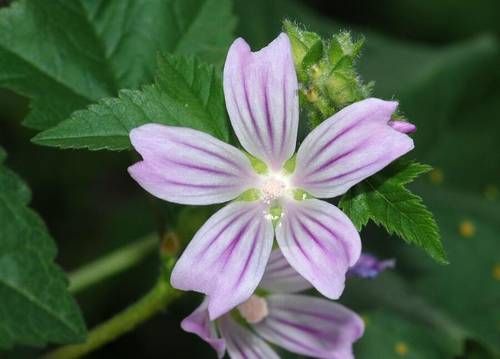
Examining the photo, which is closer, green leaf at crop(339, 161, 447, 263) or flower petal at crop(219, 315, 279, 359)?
green leaf at crop(339, 161, 447, 263)

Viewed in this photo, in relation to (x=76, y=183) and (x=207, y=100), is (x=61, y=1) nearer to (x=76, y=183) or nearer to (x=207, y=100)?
(x=207, y=100)

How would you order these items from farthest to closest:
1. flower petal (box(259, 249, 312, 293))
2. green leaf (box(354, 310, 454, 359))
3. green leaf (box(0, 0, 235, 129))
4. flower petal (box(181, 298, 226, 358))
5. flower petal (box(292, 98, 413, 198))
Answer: green leaf (box(354, 310, 454, 359)) < green leaf (box(0, 0, 235, 129)) < flower petal (box(259, 249, 312, 293)) < flower petal (box(181, 298, 226, 358)) < flower petal (box(292, 98, 413, 198))

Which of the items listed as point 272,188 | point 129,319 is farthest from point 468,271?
point 272,188

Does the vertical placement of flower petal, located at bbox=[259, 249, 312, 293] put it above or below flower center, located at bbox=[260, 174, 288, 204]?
below

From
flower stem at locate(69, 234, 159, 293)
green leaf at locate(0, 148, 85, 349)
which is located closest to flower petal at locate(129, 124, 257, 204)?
green leaf at locate(0, 148, 85, 349)

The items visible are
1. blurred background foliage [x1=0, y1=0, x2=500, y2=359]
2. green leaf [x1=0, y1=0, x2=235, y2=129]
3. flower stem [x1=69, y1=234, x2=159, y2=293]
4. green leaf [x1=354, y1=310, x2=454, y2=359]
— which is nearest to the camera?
green leaf [x1=0, y1=0, x2=235, y2=129]

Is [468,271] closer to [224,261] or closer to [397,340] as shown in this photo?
[397,340]

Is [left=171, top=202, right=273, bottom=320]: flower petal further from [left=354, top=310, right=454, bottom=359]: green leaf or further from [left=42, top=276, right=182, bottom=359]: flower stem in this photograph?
[left=354, top=310, right=454, bottom=359]: green leaf
